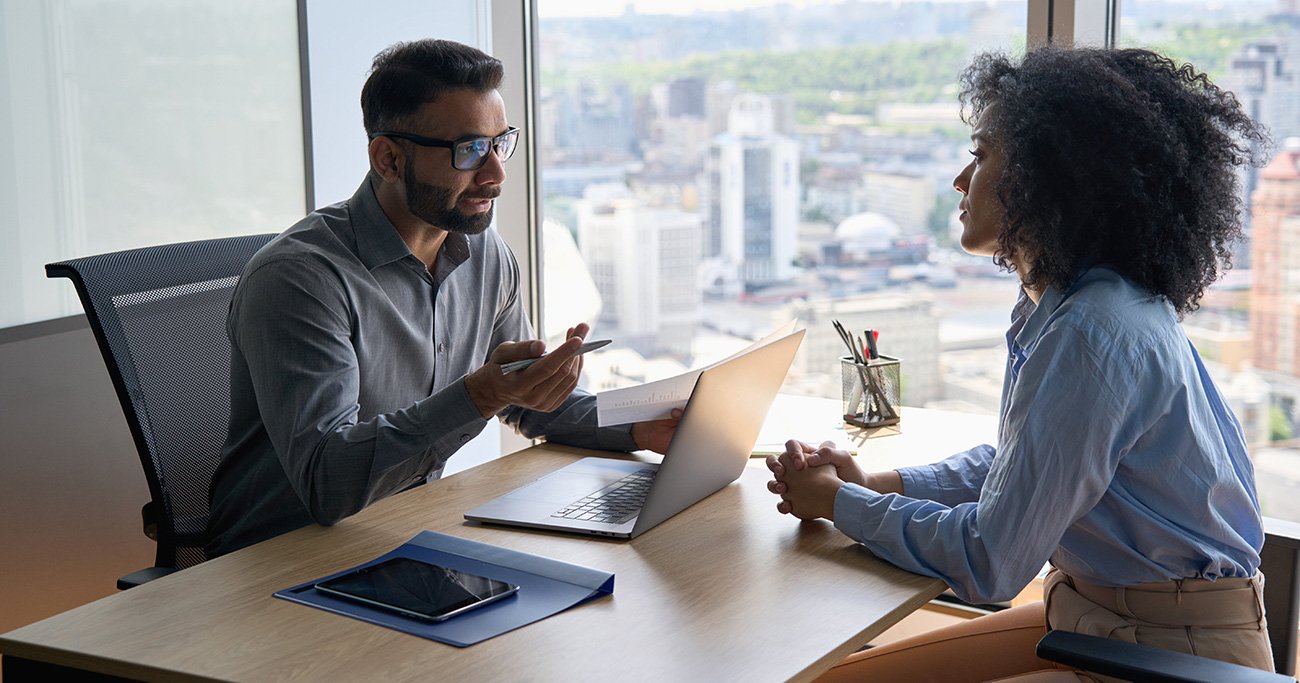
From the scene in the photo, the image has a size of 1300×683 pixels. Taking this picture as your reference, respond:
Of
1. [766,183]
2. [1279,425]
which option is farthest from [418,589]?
[766,183]

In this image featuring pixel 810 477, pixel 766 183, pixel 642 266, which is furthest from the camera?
pixel 642 266

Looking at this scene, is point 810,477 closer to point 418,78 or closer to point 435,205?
point 435,205

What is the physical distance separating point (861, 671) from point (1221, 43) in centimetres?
165

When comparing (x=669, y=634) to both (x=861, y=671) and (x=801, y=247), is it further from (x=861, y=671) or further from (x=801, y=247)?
(x=801, y=247)

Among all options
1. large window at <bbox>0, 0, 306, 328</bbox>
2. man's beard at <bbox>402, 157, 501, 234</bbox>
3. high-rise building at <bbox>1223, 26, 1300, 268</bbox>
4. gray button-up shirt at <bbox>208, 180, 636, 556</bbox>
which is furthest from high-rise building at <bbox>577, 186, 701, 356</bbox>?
man's beard at <bbox>402, 157, 501, 234</bbox>

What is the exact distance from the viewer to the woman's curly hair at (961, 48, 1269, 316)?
1.53 m

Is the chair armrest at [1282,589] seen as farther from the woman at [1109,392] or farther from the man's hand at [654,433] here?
the man's hand at [654,433]

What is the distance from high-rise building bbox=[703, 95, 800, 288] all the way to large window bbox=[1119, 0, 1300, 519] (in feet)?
3.47

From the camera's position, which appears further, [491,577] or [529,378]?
[529,378]

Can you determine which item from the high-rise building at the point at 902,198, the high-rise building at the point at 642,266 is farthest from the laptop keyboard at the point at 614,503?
the high-rise building at the point at 642,266

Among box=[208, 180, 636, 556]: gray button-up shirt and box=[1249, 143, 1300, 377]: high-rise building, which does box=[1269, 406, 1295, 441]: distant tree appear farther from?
box=[208, 180, 636, 556]: gray button-up shirt

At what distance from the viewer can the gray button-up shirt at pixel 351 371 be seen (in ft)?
5.71

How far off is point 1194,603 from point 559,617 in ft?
2.54

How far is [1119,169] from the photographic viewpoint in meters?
1.52
